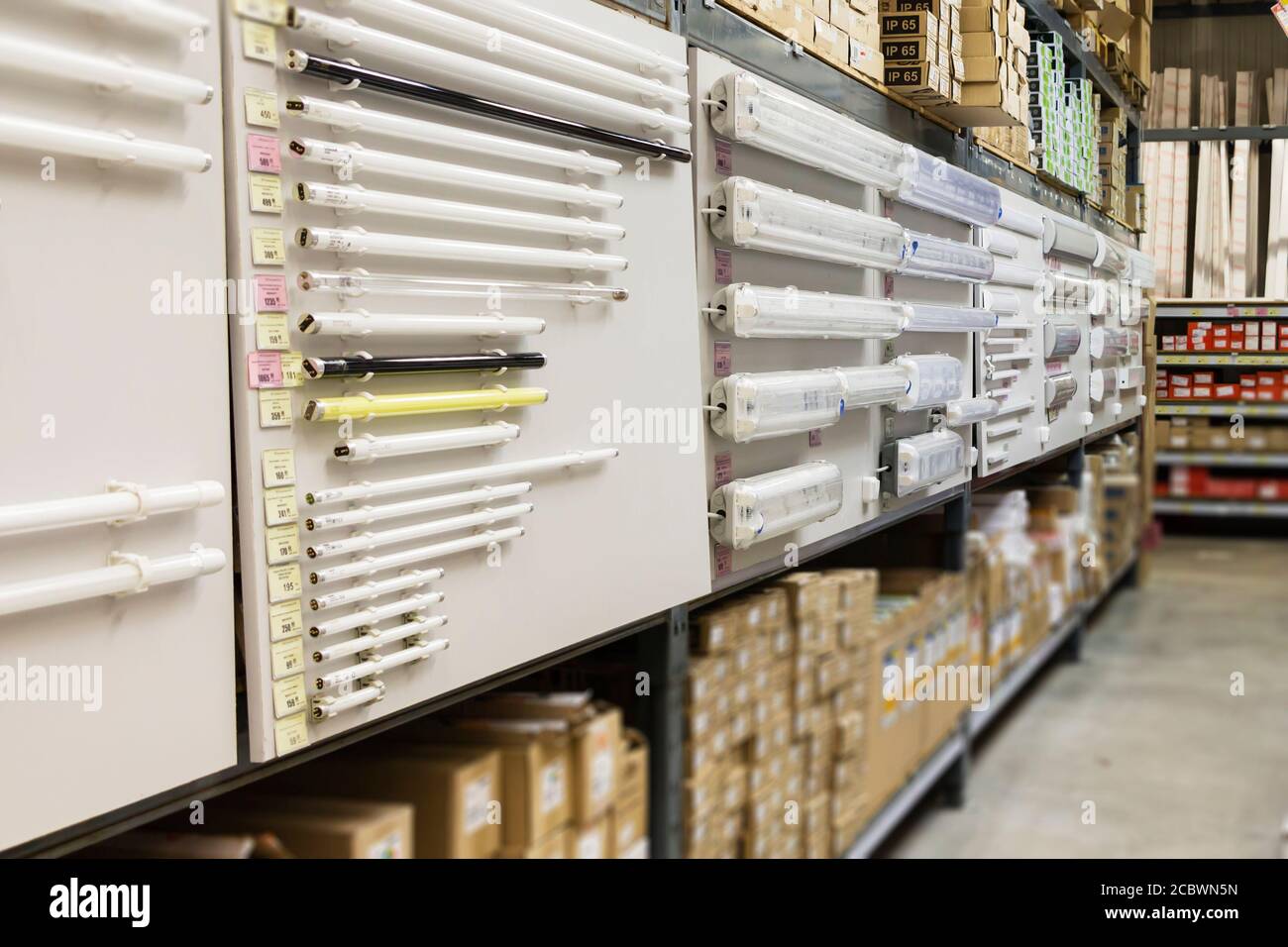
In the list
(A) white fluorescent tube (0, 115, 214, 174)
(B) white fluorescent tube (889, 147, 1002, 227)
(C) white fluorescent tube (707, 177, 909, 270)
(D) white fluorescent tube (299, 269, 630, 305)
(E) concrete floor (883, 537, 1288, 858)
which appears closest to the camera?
(A) white fluorescent tube (0, 115, 214, 174)

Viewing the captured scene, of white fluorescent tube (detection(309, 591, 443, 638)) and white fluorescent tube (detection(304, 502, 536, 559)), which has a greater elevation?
white fluorescent tube (detection(304, 502, 536, 559))

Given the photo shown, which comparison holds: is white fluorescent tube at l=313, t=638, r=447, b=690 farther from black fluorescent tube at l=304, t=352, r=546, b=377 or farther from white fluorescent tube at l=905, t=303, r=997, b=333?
white fluorescent tube at l=905, t=303, r=997, b=333

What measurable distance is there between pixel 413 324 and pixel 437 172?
178mm

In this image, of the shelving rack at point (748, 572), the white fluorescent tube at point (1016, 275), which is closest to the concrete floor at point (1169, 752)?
the shelving rack at point (748, 572)

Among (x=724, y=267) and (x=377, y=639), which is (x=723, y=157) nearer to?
(x=724, y=267)

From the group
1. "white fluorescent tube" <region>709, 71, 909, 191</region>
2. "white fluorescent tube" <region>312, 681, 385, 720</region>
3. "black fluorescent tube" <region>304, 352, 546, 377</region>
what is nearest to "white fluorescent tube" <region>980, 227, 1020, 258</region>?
"white fluorescent tube" <region>709, 71, 909, 191</region>

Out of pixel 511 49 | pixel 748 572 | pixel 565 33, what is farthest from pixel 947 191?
pixel 511 49

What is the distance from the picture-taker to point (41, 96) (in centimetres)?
95

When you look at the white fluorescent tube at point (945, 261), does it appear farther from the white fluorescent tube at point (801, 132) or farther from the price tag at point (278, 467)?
the price tag at point (278, 467)

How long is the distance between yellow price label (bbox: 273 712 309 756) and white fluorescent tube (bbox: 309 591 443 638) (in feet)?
0.29

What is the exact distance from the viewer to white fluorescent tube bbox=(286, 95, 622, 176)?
119 cm

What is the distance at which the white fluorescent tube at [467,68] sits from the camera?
1.19 m

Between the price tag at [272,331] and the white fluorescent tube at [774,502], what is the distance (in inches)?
38.6
